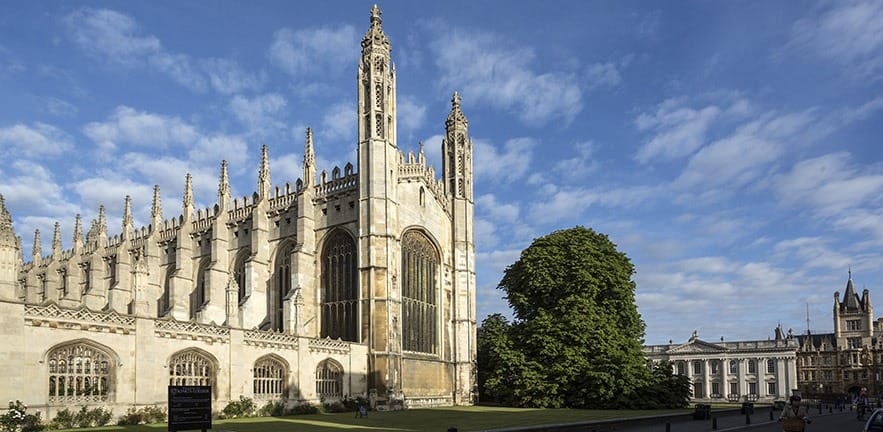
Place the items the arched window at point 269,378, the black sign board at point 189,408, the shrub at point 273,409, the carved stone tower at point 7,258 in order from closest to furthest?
the black sign board at point 189,408
the carved stone tower at point 7,258
the shrub at point 273,409
the arched window at point 269,378

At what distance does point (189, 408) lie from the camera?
17.0m

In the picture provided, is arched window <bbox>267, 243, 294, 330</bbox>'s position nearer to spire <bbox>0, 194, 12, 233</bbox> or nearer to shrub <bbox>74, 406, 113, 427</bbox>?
shrub <bbox>74, 406, 113, 427</bbox>

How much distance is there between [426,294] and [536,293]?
7172 millimetres

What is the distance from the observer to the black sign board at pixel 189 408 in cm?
1666

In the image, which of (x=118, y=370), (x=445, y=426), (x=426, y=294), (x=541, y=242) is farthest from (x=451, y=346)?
(x=118, y=370)

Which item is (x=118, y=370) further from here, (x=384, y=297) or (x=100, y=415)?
(x=384, y=297)

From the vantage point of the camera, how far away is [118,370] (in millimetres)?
26422

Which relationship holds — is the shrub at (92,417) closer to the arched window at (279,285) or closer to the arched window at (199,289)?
the arched window at (279,285)

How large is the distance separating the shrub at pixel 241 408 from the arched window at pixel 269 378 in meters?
0.74

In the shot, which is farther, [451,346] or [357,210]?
[451,346]

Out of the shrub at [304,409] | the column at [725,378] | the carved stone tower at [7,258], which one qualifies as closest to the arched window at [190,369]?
the shrub at [304,409]

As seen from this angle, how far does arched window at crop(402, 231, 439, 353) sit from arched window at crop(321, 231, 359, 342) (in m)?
3.41

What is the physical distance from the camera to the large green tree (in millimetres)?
43781

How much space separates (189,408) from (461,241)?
37.3 meters
